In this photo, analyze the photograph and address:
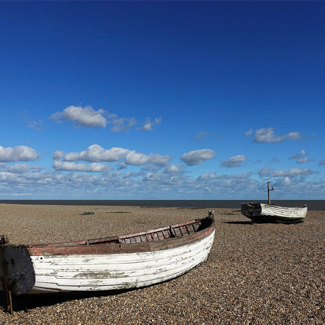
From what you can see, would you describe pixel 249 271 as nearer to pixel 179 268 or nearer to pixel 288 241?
pixel 179 268

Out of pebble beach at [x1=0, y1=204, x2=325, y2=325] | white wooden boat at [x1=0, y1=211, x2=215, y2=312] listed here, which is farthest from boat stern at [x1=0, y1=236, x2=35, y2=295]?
pebble beach at [x1=0, y1=204, x2=325, y2=325]

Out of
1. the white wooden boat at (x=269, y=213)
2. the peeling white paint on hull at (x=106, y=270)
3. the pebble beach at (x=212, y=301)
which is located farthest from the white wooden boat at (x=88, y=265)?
the white wooden boat at (x=269, y=213)

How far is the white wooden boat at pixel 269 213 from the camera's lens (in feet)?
80.1

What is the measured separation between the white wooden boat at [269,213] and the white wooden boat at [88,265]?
16.5 metres

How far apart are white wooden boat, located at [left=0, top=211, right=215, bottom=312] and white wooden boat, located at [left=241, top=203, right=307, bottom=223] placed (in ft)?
54.0

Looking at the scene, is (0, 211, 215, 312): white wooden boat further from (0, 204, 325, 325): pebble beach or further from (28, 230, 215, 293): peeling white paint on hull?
(0, 204, 325, 325): pebble beach

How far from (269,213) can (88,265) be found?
2071cm

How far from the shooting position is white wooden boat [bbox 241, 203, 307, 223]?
24.4 metres

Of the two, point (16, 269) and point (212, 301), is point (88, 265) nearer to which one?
point (16, 269)

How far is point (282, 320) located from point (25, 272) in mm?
6268

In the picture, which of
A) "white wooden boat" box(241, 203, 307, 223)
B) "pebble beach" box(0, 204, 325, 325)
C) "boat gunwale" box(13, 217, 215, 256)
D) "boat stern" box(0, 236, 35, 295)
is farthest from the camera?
"white wooden boat" box(241, 203, 307, 223)

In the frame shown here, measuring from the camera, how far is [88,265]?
7.35 m

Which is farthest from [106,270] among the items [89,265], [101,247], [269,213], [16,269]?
[269,213]

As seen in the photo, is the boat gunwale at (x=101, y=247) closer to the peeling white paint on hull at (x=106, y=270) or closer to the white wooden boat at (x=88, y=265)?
the white wooden boat at (x=88, y=265)
